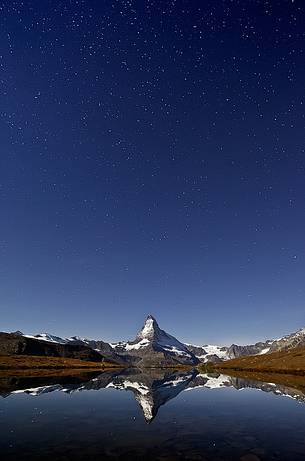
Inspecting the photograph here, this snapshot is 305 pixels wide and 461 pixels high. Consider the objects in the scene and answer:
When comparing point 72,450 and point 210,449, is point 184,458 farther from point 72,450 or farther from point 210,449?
point 72,450

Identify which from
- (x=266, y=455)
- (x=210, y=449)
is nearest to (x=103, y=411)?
(x=210, y=449)

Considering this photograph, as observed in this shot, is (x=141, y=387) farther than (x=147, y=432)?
Yes

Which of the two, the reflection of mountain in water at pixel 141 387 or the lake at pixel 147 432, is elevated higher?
the reflection of mountain in water at pixel 141 387

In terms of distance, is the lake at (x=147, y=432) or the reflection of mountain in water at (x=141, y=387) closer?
the lake at (x=147, y=432)

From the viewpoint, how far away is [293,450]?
72.6ft

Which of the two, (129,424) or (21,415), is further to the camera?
(21,415)

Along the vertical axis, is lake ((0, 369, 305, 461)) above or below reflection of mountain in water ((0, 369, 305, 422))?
below

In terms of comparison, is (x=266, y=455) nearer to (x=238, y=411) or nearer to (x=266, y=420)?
(x=266, y=420)

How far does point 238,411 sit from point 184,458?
2436 cm

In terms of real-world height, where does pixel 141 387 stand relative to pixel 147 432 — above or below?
above

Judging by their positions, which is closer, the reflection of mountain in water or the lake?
the lake

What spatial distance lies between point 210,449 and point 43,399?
107 feet

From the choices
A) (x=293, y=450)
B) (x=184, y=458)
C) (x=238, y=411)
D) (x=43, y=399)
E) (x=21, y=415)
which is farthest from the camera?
(x=43, y=399)

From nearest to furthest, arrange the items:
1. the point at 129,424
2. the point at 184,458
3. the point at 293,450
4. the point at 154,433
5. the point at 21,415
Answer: the point at 184,458 → the point at 293,450 → the point at 154,433 → the point at 129,424 → the point at 21,415
